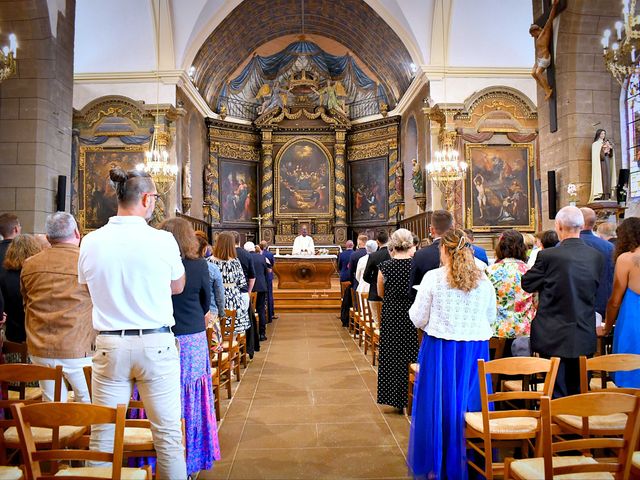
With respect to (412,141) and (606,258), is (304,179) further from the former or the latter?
(606,258)

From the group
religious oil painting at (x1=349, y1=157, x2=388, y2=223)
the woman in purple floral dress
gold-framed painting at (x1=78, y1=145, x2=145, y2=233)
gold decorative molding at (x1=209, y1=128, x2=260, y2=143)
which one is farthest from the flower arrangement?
gold decorative molding at (x1=209, y1=128, x2=260, y2=143)

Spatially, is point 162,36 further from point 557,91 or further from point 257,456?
point 257,456

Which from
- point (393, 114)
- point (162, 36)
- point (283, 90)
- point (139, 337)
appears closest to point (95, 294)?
point (139, 337)

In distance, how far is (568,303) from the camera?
11.9 ft

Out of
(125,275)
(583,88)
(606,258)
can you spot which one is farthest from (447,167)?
(125,275)

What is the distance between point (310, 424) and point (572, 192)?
5514mm

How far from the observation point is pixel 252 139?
2106 cm

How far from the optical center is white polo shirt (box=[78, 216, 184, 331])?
2.61 metres

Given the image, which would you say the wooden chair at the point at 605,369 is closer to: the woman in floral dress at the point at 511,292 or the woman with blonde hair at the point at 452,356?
the woman with blonde hair at the point at 452,356

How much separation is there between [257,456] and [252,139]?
58.9 ft

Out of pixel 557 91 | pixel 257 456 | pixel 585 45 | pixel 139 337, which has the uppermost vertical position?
pixel 585 45

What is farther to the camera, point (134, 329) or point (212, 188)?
point (212, 188)

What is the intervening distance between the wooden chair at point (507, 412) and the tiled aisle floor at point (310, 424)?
975 mm

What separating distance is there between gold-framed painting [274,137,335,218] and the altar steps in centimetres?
721
